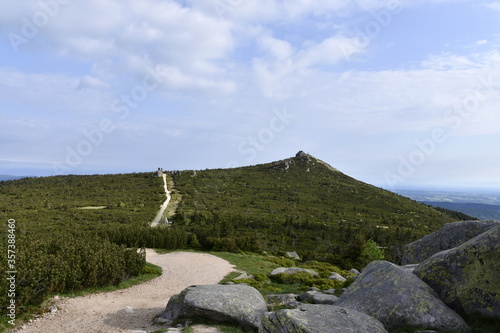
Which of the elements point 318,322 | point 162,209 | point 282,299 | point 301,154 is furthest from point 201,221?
point 301,154

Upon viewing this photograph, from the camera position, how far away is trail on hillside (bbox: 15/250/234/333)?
11.5m

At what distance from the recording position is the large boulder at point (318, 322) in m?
7.25

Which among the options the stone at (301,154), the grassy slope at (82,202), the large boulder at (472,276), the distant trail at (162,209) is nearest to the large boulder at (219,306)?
the large boulder at (472,276)

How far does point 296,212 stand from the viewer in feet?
270

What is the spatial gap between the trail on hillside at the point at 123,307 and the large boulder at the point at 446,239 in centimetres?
1229

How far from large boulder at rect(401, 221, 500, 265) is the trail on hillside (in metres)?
12.3

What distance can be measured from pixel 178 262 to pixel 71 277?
1059cm

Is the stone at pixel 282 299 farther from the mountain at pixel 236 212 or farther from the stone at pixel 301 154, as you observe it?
the stone at pixel 301 154

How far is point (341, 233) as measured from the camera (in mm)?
65188

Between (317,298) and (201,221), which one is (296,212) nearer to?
(201,221)

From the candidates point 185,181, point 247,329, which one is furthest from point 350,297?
point 185,181

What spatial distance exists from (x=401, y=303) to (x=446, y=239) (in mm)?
7268

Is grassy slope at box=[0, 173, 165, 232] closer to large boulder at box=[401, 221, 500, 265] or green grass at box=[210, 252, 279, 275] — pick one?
green grass at box=[210, 252, 279, 275]

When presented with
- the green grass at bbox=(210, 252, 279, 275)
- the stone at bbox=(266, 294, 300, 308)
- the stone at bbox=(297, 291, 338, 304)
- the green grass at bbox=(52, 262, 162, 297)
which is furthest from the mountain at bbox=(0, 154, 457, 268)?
the stone at bbox=(297, 291, 338, 304)
